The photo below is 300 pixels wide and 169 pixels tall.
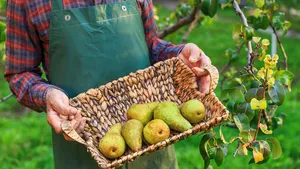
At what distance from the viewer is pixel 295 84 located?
20.7ft

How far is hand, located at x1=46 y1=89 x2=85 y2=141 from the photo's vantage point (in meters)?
1.65

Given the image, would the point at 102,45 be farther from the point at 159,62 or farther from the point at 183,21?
the point at 183,21

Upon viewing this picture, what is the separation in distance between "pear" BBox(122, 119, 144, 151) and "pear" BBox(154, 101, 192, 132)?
0.09 m

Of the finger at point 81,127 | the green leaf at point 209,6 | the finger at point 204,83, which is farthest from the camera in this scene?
the green leaf at point 209,6

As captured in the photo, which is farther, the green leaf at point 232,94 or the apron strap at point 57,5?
the green leaf at point 232,94

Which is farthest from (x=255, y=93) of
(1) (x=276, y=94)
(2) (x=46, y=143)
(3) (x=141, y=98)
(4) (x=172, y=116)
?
(2) (x=46, y=143)

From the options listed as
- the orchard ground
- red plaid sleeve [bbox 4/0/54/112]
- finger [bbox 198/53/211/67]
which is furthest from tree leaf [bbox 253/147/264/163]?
the orchard ground

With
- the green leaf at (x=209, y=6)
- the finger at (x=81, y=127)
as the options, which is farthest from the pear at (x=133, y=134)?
the green leaf at (x=209, y=6)

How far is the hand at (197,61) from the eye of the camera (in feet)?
6.24

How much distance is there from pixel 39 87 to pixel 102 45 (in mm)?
260

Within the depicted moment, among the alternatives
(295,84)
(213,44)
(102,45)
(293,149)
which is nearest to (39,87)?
(102,45)

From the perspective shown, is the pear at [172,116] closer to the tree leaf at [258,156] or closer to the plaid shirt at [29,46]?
the tree leaf at [258,156]

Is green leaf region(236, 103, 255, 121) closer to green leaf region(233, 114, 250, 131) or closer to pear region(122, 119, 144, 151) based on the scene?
green leaf region(233, 114, 250, 131)

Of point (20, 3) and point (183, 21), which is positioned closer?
point (20, 3)
